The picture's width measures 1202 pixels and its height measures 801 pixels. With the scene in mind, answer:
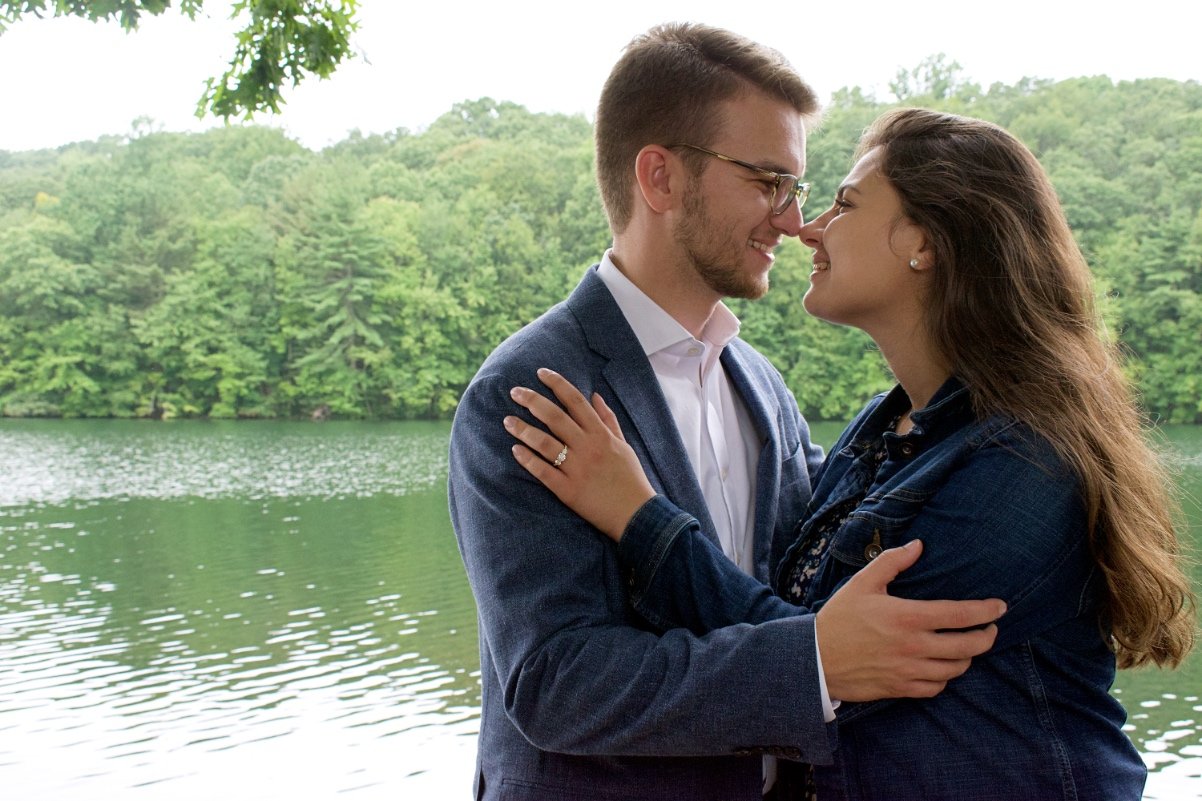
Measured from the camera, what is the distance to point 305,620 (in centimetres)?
1287

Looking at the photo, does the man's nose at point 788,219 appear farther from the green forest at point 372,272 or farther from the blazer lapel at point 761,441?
the green forest at point 372,272

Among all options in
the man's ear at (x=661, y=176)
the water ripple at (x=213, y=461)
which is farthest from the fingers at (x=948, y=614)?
the water ripple at (x=213, y=461)

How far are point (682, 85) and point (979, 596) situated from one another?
1.09 metres

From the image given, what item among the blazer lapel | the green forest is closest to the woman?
the blazer lapel

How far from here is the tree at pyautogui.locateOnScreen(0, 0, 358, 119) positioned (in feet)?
21.8

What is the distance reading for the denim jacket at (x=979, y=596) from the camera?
5.87 ft

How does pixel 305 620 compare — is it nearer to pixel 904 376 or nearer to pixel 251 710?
pixel 251 710

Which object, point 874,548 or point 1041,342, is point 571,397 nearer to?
point 874,548

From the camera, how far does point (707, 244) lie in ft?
7.74

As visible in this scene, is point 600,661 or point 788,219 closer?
point 600,661

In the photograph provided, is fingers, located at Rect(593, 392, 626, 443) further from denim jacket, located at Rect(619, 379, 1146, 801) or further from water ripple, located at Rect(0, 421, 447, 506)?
water ripple, located at Rect(0, 421, 447, 506)

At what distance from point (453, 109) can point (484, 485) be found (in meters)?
64.7

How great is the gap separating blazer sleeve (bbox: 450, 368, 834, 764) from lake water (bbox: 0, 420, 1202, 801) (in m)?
6.77

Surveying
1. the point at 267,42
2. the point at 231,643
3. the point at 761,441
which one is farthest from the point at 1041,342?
the point at 231,643
